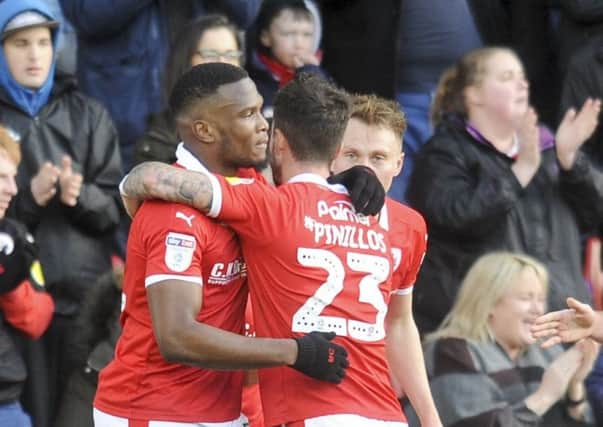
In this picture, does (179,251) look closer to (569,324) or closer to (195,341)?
(195,341)

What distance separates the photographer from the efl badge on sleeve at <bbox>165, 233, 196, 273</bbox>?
4.94 meters

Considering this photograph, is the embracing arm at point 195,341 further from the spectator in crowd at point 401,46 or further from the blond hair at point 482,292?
the spectator in crowd at point 401,46

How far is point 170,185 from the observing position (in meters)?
5.03

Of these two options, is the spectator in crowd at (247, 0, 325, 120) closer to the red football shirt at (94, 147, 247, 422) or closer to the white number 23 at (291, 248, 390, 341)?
the red football shirt at (94, 147, 247, 422)

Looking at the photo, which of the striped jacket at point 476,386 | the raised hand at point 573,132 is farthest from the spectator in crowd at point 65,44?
the raised hand at point 573,132

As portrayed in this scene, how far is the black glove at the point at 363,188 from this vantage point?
5.10 m

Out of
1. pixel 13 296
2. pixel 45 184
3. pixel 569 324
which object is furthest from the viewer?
pixel 45 184

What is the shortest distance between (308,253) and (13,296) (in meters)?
2.22

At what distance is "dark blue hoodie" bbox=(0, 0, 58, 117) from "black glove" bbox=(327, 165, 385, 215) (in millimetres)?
2782

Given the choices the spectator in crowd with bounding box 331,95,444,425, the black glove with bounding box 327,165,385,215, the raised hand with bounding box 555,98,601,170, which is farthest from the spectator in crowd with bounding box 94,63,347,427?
the raised hand with bounding box 555,98,601,170

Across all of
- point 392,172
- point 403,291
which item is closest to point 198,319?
point 403,291

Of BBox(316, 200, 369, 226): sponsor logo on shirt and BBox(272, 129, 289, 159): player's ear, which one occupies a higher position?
BBox(272, 129, 289, 159): player's ear

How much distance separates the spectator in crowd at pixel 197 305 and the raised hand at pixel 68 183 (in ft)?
6.55

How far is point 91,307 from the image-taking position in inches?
283
